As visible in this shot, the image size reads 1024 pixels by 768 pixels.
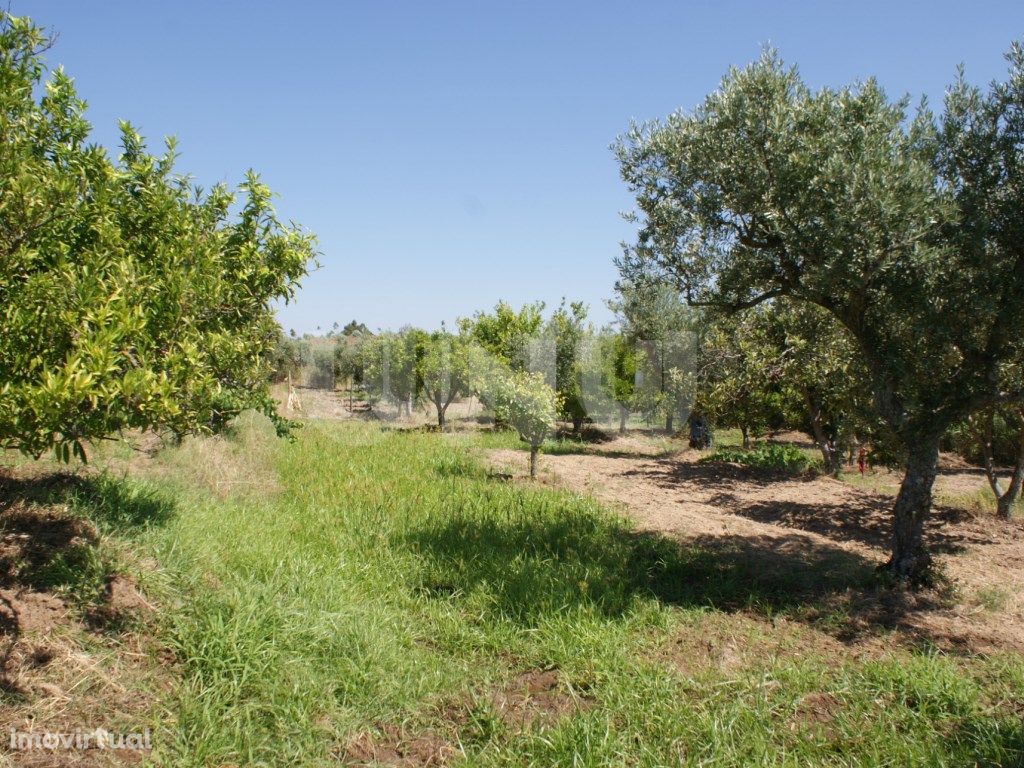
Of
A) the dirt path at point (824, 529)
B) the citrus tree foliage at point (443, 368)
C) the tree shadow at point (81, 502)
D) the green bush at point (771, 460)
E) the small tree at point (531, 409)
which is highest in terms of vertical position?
the citrus tree foliage at point (443, 368)

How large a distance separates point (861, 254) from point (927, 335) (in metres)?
1.35

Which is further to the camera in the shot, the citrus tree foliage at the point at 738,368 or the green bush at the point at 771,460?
the green bush at the point at 771,460

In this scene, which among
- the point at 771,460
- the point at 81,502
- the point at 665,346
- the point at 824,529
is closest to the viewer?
the point at 81,502

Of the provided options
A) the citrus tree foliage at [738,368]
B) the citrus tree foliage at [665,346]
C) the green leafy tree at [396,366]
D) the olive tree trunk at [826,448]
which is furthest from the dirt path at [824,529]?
the green leafy tree at [396,366]

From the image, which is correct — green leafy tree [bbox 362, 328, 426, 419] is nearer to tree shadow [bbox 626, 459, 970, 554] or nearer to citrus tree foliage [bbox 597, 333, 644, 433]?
citrus tree foliage [bbox 597, 333, 644, 433]

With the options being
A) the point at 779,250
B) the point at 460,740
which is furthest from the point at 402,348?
the point at 460,740

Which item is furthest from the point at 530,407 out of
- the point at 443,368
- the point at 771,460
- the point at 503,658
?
the point at 443,368

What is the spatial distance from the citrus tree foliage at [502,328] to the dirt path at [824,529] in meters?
10.8

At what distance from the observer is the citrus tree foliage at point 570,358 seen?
22.1 m

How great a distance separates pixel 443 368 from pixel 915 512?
1835 cm

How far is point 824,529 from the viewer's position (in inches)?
356

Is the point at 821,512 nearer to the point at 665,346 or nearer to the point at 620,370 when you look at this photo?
the point at 665,346

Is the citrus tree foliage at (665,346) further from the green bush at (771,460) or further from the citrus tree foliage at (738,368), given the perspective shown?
the green bush at (771,460)

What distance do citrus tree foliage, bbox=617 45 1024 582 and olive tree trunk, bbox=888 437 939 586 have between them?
1 centimetres
